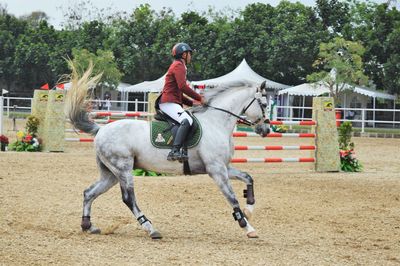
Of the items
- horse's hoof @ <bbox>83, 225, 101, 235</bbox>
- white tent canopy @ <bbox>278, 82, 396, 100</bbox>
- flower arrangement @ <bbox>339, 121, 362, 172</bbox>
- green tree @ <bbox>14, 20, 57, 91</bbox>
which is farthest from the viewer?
green tree @ <bbox>14, 20, 57, 91</bbox>

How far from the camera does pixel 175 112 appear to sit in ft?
31.3

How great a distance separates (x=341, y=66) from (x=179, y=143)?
35.1m

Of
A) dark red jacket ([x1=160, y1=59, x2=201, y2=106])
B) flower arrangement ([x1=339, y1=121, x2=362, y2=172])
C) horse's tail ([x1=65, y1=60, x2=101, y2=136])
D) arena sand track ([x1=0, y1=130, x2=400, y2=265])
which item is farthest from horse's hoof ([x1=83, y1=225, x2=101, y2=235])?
flower arrangement ([x1=339, y1=121, x2=362, y2=172])

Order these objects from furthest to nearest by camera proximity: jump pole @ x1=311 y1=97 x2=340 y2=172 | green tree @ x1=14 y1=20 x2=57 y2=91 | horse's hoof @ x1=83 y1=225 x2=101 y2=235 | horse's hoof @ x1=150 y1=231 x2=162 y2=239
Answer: green tree @ x1=14 y1=20 x2=57 y2=91, jump pole @ x1=311 y1=97 x2=340 y2=172, horse's hoof @ x1=83 y1=225 x2=101 y2=235, horse's hoof @ x1=150 y1=231 x2=162 y2=239

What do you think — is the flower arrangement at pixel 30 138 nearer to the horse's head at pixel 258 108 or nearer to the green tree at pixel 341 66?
the horse's head at pixel 258 108

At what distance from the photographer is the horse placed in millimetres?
9344

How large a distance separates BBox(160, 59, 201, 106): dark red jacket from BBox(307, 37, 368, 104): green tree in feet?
113

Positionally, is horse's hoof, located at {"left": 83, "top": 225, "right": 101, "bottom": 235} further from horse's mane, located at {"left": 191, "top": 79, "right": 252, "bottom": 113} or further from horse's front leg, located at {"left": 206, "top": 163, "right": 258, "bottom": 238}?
horse's mane, located at {"left": 191, "top": 79, "right": 252, "bottom": 113}

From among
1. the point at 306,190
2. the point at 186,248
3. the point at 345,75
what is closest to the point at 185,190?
the point at 306,190

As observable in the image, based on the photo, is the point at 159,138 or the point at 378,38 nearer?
the point at 159,138

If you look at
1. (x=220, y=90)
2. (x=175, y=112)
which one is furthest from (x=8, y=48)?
(x=175, y=112)

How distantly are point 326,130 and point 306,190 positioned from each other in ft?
13.1

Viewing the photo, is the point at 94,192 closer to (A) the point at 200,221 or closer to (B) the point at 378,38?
(A) the point at 200,221

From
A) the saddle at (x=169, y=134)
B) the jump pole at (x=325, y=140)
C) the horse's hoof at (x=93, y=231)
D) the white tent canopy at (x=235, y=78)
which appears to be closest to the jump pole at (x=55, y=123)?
the jump pole at (x=325, y=140)
